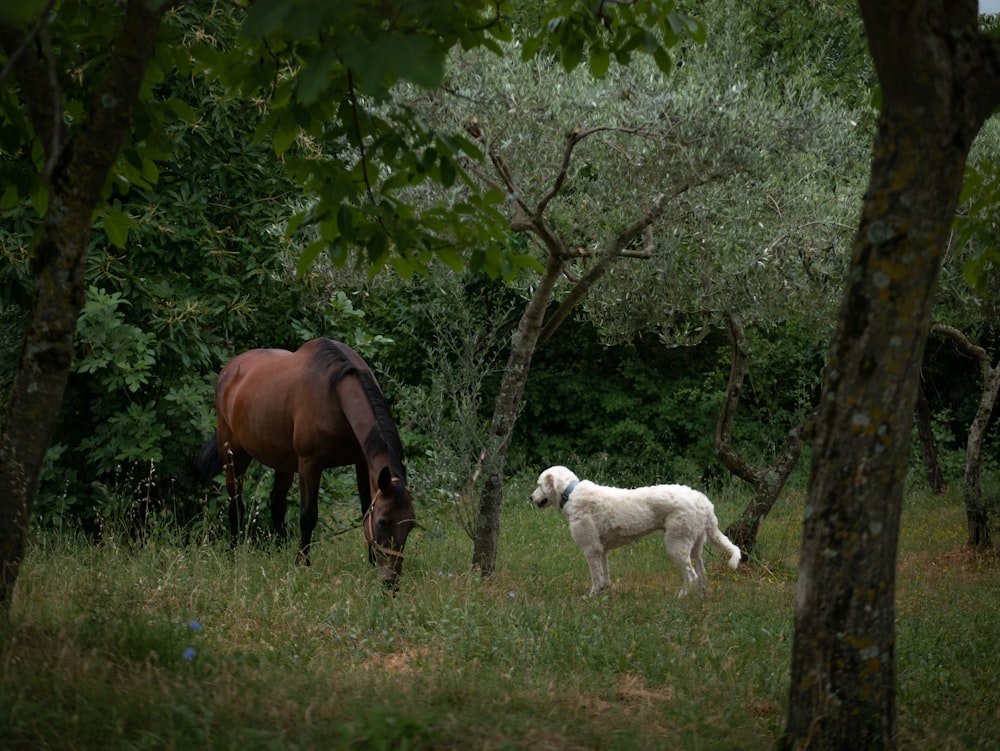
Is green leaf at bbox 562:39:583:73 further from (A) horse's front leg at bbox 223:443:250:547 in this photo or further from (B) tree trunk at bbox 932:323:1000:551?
(B) tree trunk at bbox 932:323:1000:551

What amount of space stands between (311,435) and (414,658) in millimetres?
3700

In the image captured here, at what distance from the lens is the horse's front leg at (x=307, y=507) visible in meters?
9.54

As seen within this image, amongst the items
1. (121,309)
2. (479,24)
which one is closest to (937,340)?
(121,309)

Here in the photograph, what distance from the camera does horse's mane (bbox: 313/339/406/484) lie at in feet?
28.7

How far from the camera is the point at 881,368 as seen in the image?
431cm

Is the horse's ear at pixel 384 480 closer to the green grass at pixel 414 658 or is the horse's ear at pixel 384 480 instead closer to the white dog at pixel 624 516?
the green grass at pixel 414 658

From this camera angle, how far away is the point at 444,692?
5.19m

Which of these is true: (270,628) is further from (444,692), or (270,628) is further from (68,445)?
(68,445)

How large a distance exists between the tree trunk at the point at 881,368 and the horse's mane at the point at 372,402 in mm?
4564

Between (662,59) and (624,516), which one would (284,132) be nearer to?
(662,59)

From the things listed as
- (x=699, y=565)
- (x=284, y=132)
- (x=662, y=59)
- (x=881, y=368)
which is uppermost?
(x=662, y=59)

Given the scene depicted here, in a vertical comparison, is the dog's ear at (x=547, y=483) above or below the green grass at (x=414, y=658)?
above

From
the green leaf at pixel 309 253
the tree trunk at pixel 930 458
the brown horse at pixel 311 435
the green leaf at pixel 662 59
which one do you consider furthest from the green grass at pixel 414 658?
the tree trunk at pixel 930 458

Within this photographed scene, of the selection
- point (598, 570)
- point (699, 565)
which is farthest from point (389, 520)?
point (699, 565)
